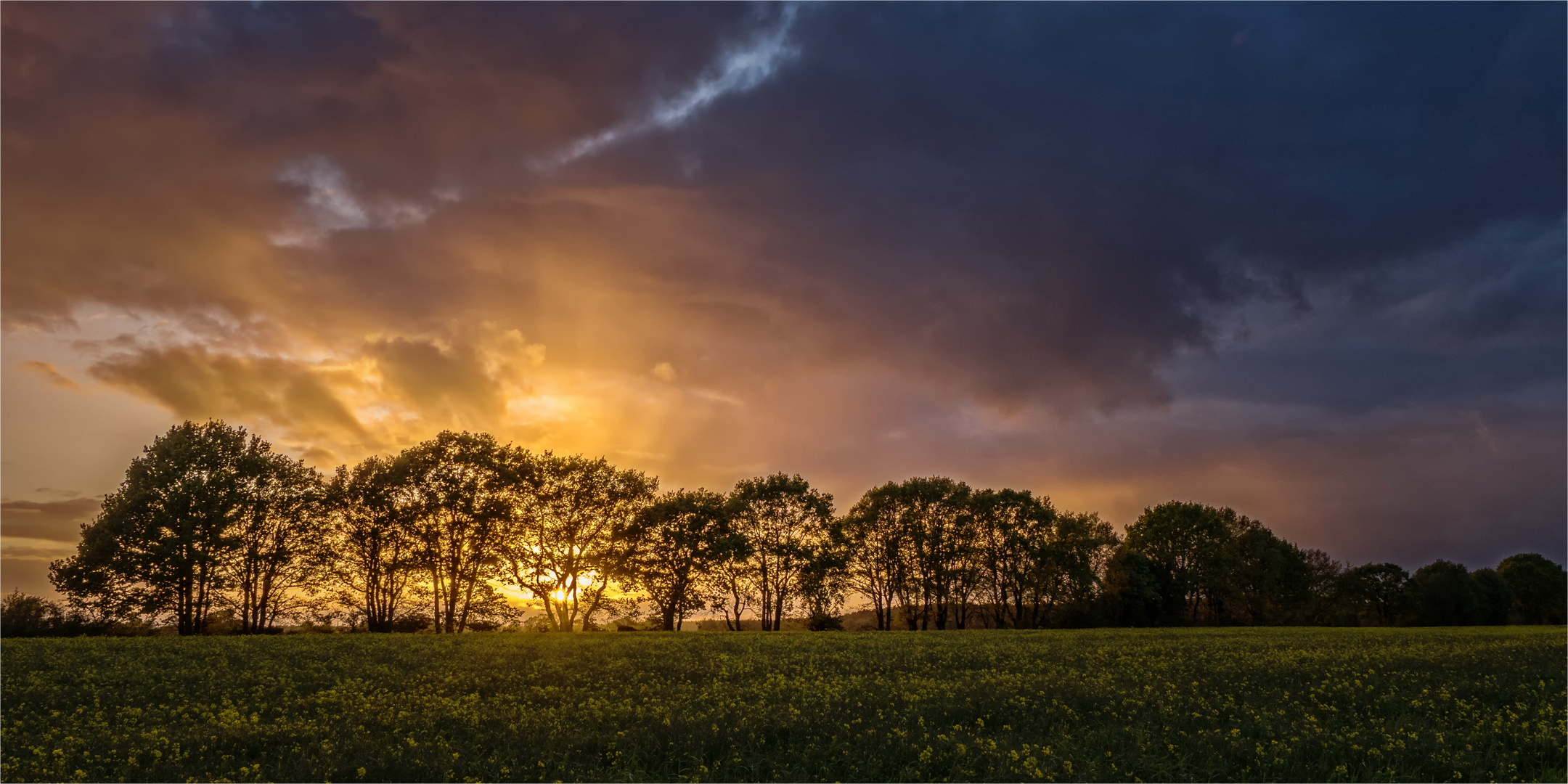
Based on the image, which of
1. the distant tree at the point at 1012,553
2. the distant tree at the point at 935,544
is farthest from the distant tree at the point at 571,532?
the distant tree at the point at 1012,553

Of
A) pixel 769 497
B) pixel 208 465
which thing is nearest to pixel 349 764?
pixel 208 465

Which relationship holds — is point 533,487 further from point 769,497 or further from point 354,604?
point 769,497

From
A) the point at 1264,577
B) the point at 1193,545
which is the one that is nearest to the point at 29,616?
the point at 1193,545

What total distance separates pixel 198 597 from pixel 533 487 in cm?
2681

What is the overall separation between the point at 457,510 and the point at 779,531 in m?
34.1

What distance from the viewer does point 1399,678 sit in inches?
939

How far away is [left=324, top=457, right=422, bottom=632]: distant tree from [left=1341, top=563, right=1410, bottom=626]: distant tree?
13746 cm

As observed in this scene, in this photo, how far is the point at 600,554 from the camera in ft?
252

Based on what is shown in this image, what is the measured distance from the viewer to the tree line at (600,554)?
194 feet

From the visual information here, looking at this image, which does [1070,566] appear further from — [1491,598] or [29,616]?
[29,616]

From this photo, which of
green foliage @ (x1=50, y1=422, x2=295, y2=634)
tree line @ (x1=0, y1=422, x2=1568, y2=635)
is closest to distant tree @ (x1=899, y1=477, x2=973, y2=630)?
tree line @ (x1=0, y1=422, x2=1568, y2=635)

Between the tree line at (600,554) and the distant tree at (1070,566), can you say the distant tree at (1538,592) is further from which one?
the distant tree at (1070,566)

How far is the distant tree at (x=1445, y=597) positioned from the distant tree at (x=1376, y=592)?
676cm

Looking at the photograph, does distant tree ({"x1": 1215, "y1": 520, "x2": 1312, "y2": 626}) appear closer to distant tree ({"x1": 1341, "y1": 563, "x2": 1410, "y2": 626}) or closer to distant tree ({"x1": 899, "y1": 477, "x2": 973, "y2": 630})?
A: distant tree ({"x1": 1341, "y1": 563, "x2": 1410, "y2": 626})
